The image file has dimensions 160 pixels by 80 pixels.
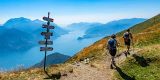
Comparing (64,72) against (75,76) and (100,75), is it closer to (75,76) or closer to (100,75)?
(75,76)

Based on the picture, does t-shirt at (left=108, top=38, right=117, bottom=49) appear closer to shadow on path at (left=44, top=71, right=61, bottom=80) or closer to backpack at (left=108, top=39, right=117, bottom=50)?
backpack at (left=108, top=39, right=117, bottom=50)

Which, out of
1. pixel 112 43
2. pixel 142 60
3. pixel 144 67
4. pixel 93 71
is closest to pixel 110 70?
pixel 93 71

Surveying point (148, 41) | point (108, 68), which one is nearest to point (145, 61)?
point (108, 68)

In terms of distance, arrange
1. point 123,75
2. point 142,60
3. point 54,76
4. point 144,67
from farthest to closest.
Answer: point 142,60
point 144,67
point 123,75
point 54,76

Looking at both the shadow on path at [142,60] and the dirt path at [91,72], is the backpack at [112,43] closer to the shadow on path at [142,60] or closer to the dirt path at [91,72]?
the dirt path at [91,72]

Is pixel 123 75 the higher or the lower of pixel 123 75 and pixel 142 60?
the lower

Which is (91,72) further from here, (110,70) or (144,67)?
(144,67)

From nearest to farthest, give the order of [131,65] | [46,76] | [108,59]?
[46,76]
[131,65]
[108,59]

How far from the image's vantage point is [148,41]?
50844 mm

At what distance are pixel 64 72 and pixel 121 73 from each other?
5917mm

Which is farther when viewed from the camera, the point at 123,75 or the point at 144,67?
the point at 144,67

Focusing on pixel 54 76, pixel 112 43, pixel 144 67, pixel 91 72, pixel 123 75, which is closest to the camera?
pixel 54 76

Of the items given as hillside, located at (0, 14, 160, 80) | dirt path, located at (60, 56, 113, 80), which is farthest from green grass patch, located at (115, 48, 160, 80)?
dirt path, located at (60, 56, 113, 80)

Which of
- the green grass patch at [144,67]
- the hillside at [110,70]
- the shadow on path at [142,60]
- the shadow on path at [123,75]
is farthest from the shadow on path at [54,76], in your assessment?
the shadow on path at [142,60]
